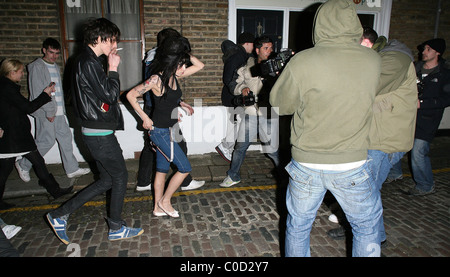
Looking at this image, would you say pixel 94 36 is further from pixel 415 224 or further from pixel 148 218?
pixel 415 224

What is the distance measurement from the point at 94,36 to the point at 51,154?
12.7 feet

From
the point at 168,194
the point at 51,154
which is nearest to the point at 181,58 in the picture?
the point at 168,194

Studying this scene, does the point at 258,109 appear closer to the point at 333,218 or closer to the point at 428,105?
the point at 333,218

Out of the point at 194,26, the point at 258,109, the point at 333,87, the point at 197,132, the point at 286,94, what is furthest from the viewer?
the point at 197,132

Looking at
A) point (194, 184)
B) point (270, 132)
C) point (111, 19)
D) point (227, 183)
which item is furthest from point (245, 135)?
point (111, 19)

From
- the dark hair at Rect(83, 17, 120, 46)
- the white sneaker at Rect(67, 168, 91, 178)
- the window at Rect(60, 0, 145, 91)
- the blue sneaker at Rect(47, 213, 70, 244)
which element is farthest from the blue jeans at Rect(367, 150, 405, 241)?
the window at Rect(60, 0, 145, 91)

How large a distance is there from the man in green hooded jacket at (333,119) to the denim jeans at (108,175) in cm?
178

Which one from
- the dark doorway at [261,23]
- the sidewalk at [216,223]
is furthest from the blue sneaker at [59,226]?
the dark doorway at [261,23]

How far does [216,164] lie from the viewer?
5.73 metres

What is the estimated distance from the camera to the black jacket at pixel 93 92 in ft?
9.02

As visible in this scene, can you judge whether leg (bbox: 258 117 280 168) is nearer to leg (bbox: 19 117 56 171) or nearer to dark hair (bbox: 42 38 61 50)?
leg (bbox: 19 117 56 171)

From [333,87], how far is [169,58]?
1850mm

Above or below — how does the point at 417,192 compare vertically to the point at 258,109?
below

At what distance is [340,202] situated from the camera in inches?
83.4
